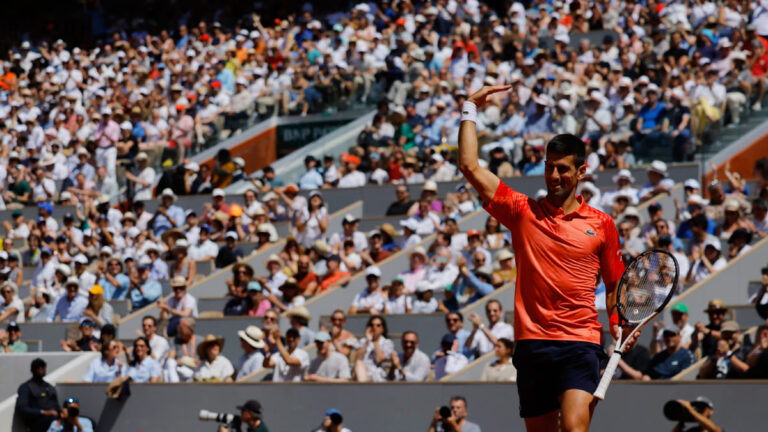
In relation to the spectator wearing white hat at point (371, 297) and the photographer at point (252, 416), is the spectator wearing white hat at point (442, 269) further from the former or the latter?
the photographer at point (252, 416)

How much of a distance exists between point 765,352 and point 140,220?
38.8 feet

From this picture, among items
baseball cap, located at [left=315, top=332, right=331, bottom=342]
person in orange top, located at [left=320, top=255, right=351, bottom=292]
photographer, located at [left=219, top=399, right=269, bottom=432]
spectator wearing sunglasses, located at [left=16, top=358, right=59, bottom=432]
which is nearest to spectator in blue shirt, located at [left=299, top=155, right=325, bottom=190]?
person in orange top, located at [left=320, top=255, right=351, bottom=292]

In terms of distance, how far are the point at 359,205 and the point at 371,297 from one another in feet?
14.2

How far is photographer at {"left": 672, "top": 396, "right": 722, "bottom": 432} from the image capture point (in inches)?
406

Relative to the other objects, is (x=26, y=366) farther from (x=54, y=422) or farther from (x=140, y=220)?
(x=140, y=220)

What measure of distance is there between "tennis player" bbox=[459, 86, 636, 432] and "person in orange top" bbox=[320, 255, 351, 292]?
387 inches

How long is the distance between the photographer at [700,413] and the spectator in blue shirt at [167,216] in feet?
35.5

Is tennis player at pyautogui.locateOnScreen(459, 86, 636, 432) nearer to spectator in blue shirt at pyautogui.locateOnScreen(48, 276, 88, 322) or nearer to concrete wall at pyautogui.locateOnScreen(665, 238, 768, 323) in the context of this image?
concrete wall at pyautogui.locateOnScreen(665, 238, 768, 323)

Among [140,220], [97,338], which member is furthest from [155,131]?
[97,338]

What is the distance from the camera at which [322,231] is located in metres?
17.8

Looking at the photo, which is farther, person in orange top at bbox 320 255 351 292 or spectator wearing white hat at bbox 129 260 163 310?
spectator wearing white hat at bbox 129 260 163 310

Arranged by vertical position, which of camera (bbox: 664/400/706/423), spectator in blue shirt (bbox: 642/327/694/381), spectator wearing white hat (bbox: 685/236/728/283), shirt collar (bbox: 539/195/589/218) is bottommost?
camera (bbox: 664/400/706/423)

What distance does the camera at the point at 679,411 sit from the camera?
1048cm

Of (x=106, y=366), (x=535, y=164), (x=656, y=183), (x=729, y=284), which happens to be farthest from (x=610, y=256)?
(x=535, y=164)
